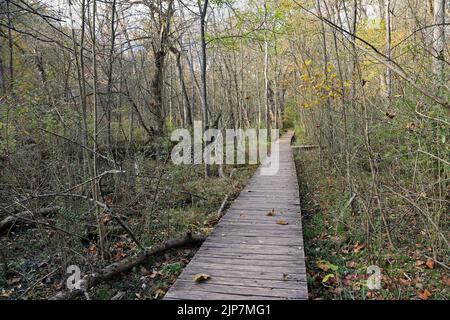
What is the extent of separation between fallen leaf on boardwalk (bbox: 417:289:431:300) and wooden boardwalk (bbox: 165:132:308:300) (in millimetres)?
1086

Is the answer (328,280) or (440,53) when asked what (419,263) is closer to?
(328,280)

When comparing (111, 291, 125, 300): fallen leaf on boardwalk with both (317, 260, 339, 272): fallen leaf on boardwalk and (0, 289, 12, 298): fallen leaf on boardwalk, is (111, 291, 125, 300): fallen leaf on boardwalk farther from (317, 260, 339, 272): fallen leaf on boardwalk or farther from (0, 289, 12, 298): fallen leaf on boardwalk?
(317, 260, 339, 272): fallen leaf on boardwalk

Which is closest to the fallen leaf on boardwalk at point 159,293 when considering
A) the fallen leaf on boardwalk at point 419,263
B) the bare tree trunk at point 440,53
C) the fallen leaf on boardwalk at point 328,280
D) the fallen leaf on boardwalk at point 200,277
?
the fallen leaf on boardwalk at point 200,277

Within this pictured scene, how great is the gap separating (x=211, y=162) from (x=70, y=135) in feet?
15.2

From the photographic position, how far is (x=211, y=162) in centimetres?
934

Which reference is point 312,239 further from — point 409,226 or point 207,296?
point 207,296

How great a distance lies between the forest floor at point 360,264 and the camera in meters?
3.09

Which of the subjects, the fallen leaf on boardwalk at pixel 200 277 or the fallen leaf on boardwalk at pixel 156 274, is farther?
the fallen leaf on boardwalk at pixel 156 274

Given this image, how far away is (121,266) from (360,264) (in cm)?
Answer: 278

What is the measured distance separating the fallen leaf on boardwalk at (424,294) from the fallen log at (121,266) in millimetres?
2614

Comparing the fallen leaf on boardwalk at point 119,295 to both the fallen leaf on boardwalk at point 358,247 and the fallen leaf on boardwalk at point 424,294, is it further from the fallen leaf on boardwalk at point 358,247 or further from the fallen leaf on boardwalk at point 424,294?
the fallen leaf on boardwalk at point 424,294
